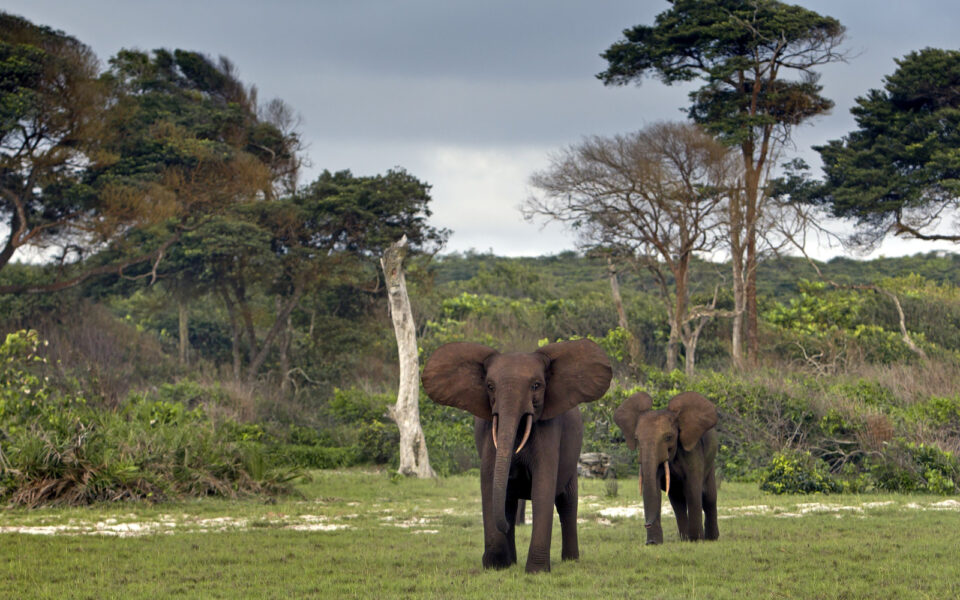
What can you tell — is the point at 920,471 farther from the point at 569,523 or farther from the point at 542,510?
the point at 542,510

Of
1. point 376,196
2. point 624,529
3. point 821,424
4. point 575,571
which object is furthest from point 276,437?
point 575,571

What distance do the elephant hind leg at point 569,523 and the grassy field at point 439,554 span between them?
0.75 ft

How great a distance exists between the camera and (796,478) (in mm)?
17578

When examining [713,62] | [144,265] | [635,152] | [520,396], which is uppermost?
[713,62]

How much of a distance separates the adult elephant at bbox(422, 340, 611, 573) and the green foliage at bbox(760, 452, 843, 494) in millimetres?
9625

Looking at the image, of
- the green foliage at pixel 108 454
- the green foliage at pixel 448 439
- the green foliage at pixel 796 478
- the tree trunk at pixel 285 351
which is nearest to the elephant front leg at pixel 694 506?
the green foliage at pixel 796 478

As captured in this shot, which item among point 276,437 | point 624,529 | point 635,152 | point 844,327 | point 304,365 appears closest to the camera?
point 624,529

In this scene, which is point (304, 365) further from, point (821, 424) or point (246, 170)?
point (821, 424)

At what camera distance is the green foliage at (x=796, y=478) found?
1748cm

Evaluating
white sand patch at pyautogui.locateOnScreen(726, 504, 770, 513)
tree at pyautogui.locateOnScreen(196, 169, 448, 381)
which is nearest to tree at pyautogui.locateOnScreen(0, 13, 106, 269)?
tree at pyautogui.locateOnScreen(196, 169, 448, 381)

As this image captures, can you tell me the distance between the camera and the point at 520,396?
27.1 ft

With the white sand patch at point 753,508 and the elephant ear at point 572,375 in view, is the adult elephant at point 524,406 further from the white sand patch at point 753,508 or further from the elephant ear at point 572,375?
the white sand patch at point 753,508

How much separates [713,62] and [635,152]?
4424 millimetres

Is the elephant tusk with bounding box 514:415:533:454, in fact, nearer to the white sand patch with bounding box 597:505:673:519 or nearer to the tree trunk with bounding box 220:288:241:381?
the white sand patch with bounding box 597:505:673:519
